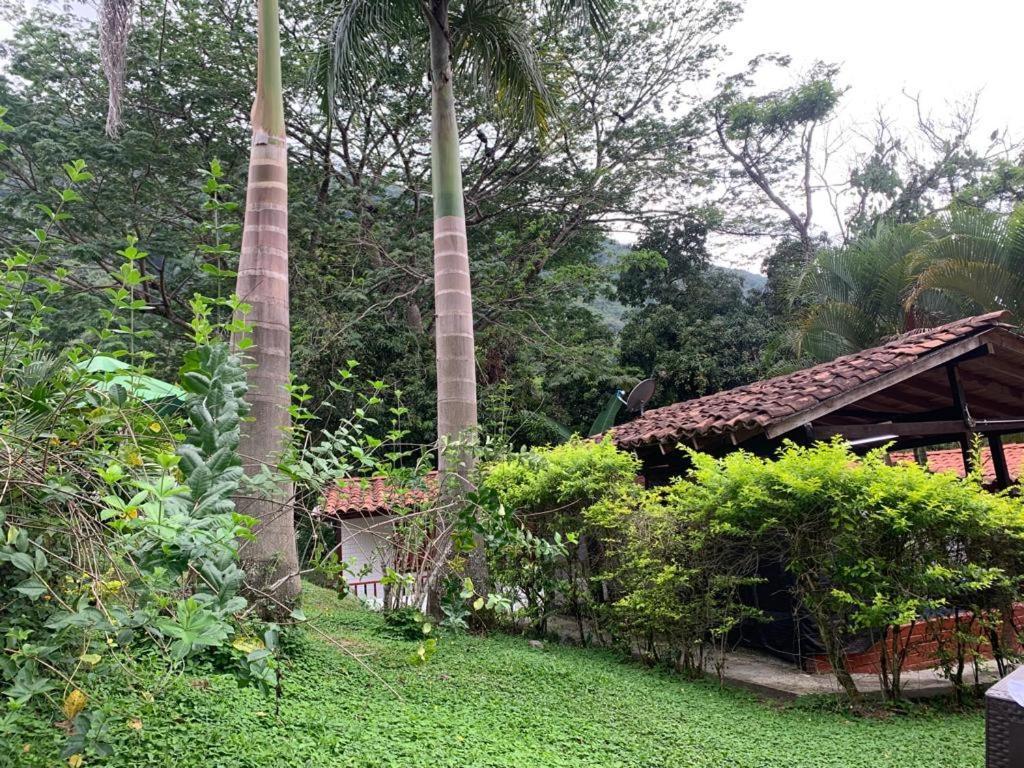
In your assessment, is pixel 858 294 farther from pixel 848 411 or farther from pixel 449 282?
pixel 449 282

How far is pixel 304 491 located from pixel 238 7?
45.4 feet

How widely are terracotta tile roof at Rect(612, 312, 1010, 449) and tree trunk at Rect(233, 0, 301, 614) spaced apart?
4.58m

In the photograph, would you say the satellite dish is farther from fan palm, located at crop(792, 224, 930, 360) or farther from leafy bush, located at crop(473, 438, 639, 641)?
fan palm, located at crop(792, 224, 930, 360)

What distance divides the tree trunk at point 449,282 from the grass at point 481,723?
1.71 meters

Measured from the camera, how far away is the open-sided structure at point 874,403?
7.70m

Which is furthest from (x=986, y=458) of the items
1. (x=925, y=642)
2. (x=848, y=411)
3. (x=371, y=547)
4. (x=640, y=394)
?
(x=371, y=547)

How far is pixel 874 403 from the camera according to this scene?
1012 centimetres

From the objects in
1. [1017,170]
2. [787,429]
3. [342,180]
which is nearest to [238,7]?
[342,180]

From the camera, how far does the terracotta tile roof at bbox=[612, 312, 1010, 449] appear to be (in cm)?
751

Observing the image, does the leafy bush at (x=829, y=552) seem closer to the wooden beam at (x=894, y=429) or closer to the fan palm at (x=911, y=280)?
the wooden beam at (x=894, y=429)

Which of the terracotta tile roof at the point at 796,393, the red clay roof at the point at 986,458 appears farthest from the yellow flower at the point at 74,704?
the red clay roof at the point at 986,458

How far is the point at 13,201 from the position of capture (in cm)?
1307

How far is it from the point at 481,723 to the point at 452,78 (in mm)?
6819

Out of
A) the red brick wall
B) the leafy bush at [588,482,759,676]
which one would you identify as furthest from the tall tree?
the red brick wall
